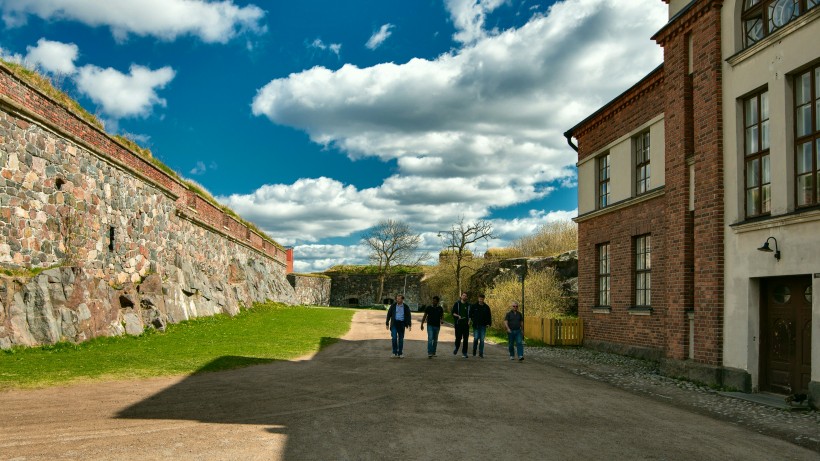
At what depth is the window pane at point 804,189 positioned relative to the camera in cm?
1005

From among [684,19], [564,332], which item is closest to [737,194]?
[684,19]

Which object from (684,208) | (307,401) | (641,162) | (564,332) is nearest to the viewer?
(307,401)

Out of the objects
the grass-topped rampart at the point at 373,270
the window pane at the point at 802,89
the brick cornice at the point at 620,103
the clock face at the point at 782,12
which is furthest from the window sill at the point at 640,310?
the grass-topped rampart at the point at 373,270

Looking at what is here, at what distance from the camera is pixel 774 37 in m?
10.7

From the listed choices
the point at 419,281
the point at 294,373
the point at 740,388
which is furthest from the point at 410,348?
the point at 419,281

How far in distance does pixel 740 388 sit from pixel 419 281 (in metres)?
50.7

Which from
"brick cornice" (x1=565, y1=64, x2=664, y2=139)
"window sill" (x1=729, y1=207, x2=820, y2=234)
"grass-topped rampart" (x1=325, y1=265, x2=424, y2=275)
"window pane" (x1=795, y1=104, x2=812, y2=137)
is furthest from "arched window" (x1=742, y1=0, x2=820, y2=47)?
"grass-topped rampart" (x1=325, y1=265, x2=424, y2=275)

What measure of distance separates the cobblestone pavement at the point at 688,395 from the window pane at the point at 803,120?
4.56m

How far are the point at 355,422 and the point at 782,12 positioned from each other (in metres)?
10.3

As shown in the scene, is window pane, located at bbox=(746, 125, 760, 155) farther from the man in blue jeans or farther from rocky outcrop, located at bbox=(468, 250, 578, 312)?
rocky outcrop, located at bbox=(468, 250, 578, 312)

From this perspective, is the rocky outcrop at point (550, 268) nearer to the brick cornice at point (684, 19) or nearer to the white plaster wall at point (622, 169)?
the white plaster wall at point (622, 169)

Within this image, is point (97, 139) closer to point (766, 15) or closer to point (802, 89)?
point (766, 15)

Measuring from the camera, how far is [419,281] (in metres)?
61.5

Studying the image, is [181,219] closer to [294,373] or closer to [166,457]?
[294,373]
